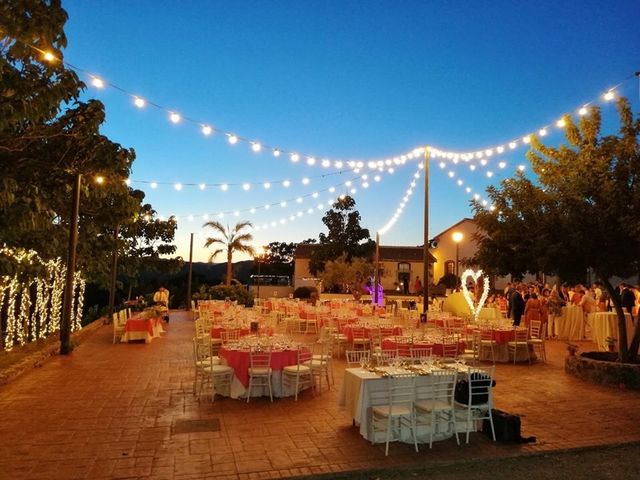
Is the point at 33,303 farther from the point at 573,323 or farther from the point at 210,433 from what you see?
the point at 573,323

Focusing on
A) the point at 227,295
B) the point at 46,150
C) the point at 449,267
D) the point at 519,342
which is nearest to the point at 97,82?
the point at 46,150

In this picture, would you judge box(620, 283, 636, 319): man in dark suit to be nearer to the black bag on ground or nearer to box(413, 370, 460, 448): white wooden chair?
the black bag on ground

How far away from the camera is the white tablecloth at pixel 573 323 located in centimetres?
1623

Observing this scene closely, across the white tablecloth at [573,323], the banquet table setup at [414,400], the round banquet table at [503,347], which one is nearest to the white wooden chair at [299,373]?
the banquet table setup at [414,400]

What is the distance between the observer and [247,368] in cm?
786

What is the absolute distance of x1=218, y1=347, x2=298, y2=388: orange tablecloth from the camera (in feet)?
25.8

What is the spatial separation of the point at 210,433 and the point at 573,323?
44.1 ft

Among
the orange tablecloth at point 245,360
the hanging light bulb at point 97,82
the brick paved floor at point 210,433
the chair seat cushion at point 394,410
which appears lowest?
the brick paved floor at point 210,433

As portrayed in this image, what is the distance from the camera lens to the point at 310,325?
17.5 metres

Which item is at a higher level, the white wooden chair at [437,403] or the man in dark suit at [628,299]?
the man in dark suit at [628,299]

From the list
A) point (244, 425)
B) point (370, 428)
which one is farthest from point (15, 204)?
point (370, 428)

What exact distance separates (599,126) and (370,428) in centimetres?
722

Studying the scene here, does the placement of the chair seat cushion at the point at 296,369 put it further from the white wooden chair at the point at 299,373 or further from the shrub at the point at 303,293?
the shrub at the point at 303,293

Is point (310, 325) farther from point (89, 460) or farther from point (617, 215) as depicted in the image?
point (89, 460)
